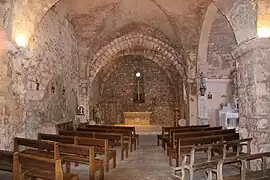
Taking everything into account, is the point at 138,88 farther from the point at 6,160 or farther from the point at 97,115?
the point at 6,160

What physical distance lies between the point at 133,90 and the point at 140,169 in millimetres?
10790

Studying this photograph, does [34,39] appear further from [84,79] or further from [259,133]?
[259,133]

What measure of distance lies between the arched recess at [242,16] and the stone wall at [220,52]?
5403 millimetres

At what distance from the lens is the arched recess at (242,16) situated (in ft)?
15.8

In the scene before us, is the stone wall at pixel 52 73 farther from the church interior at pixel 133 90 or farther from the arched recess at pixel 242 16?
the arched recess at pixel 242 16

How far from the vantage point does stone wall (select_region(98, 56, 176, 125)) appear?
1564 cm

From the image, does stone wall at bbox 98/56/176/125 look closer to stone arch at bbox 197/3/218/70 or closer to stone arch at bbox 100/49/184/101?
stone arch at bbox 100/49/184/101

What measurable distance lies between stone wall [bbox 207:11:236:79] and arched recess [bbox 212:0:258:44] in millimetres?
5403

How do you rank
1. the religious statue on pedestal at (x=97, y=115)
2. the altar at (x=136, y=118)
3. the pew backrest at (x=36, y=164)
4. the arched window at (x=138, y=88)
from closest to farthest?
the pew backrest at (x=36, y=164), the religious statue on pedestal at (x=97, y=115), the altar at (x=136, y=118), the arched window at (x=138, y=88)

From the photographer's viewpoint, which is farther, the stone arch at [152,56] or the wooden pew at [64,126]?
the stone arch at [152,56]

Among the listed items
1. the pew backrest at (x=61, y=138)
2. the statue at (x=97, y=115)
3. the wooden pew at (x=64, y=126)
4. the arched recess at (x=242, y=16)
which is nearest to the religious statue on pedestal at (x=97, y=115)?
the statue at (x=97, y=115)

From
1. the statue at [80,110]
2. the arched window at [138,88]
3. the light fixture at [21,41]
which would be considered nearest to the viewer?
the light fixture at [21,41]

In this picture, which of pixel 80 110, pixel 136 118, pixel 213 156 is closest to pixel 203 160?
pixel 213 156

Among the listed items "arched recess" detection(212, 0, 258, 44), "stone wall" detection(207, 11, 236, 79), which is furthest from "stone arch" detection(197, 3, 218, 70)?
"arched recess" detection(212, 0, 258, 44)
